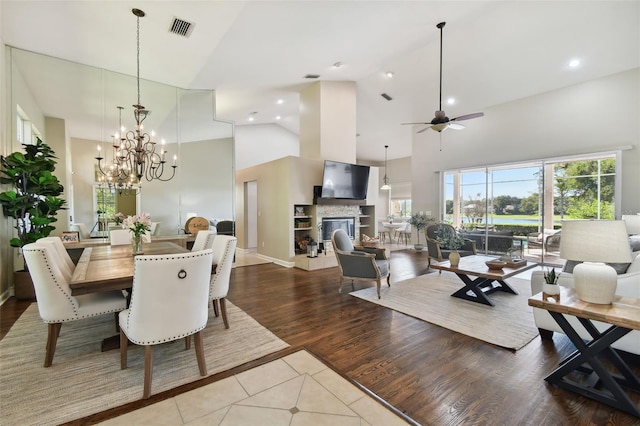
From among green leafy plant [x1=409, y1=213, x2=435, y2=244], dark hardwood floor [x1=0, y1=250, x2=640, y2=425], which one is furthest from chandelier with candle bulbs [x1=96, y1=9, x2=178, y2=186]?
green leafy plant [x1=409, y1=213, x2=435, y2=244]

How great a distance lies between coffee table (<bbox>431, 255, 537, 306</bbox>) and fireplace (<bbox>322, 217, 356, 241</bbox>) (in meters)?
2.98

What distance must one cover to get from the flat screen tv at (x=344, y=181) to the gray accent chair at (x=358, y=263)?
1.81 metres

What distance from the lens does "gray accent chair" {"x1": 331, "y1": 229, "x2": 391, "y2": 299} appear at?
4.06 metres

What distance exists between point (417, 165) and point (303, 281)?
5926 millimetres

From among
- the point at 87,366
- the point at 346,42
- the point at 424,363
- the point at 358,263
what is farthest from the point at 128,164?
the point at 424,363

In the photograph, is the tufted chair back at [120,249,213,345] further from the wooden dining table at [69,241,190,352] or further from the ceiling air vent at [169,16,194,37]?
the ceiling air vent at [169,16,194,37]

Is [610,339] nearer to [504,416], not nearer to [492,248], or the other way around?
[504,416]

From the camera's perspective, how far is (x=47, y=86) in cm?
458

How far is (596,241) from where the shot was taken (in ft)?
5.88

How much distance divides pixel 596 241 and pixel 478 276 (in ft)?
6.22

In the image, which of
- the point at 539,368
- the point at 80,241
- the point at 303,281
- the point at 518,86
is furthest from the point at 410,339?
the point at 518,86

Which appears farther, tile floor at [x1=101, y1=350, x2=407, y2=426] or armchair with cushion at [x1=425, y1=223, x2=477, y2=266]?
armchair with cushion at [x1=425, y1=223, x2=477, y2=266]

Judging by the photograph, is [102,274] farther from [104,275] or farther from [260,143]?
[260,143]

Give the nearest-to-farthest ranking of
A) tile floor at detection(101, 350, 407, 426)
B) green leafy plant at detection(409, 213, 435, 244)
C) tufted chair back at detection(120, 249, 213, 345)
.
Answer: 1. tile floor at detection(101, 350, 407, 426)
2. tufted chair back at detection(120, 249, 213, 345)
3. green leafy plant at detection(409, 213, 435, 244)
